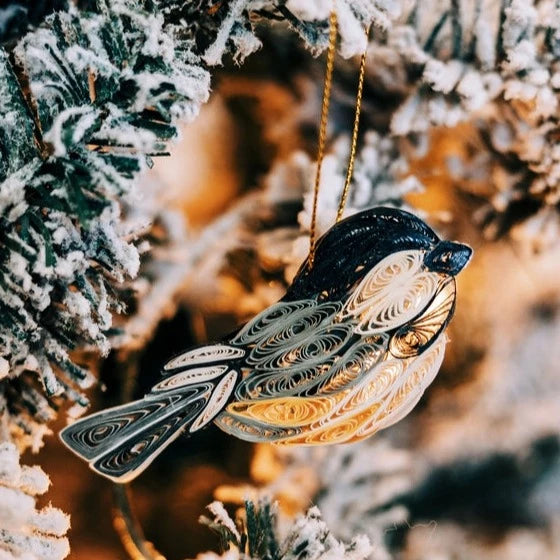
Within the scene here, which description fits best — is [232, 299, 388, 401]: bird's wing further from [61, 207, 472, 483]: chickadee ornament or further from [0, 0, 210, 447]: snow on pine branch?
[0, 0, 210, 447]: snow on pine branch

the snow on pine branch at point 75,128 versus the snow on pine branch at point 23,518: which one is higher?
the snow on pine branch at point 75,128

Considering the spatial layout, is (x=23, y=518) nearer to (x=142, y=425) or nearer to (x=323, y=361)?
(x=142, y=425)

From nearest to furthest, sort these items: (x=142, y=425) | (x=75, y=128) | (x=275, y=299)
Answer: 1. (x=75, y=128)
2. (x=142, y=425)
3. (x=275, y=299)

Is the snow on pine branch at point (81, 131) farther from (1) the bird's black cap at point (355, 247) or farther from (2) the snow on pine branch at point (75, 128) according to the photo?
(1) the bird's black cap at point (355, 247)

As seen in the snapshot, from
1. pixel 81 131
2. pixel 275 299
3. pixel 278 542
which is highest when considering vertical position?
pixel 81 131

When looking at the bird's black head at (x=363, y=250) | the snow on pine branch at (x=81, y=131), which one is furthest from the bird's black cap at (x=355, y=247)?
the snow on pine branch at (x=81, y=131)

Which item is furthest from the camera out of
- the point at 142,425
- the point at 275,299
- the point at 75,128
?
the point at 275,299

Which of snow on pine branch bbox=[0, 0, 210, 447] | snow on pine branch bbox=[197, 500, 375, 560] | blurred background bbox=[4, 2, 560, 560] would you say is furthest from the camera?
blurred background bbox=[4, 2, 560, 560]

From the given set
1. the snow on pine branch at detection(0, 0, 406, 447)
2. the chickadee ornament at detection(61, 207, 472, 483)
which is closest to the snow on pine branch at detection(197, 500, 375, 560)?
the chickadee ornament at detection(61, 207, 472, 483)

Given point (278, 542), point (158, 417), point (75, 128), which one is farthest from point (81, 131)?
point (278, 542)
